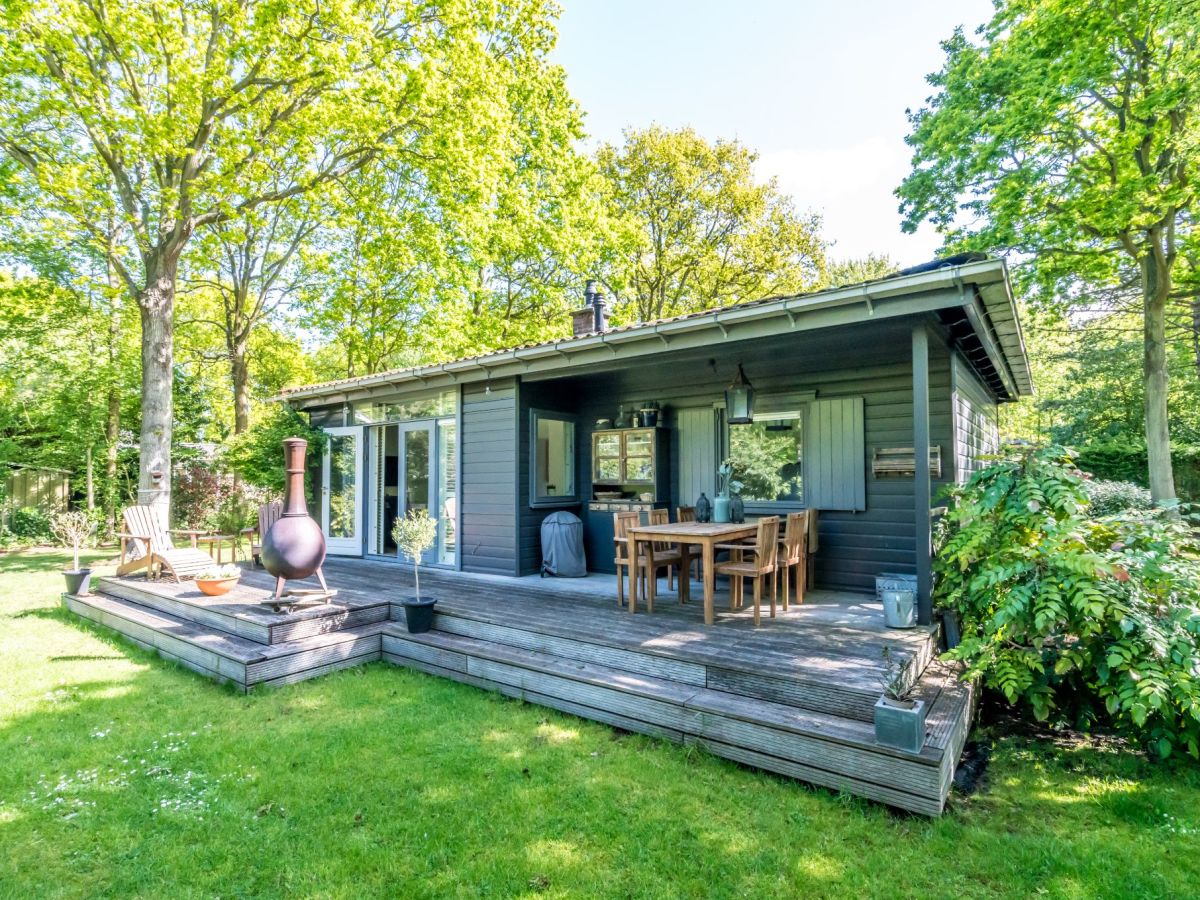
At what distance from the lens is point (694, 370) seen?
6410 millimetres

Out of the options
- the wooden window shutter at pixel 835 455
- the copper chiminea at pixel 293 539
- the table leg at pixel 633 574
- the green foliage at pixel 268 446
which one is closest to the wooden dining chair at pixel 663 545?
the table leg at pixel 633 574

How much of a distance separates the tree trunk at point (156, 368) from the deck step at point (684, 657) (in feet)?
20.0

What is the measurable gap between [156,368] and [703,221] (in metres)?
12.1

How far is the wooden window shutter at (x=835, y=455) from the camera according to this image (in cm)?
562

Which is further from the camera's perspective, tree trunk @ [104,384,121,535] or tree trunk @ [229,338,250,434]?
tree trunk @ [229,338,250,434]

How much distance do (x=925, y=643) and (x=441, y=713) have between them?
305cm

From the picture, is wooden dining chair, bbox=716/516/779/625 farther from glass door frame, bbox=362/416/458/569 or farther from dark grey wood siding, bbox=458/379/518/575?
glass door frame, bbox=362/416/458/569

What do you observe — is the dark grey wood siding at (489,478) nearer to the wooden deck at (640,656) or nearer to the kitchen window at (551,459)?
the kitchen window at (551,459)

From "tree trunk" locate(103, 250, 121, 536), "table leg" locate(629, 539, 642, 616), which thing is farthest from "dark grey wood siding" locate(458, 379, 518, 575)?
"tree trunk" locate(103, 250, 121, 536)

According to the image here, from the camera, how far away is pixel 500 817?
264 cm

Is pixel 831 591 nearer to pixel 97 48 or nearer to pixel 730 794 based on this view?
→ pixel 730 794

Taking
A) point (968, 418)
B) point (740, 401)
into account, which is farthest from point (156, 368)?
point (968, 418)

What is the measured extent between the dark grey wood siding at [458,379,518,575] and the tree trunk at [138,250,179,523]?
453cm

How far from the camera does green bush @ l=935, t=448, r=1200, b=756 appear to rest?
2.91 m
